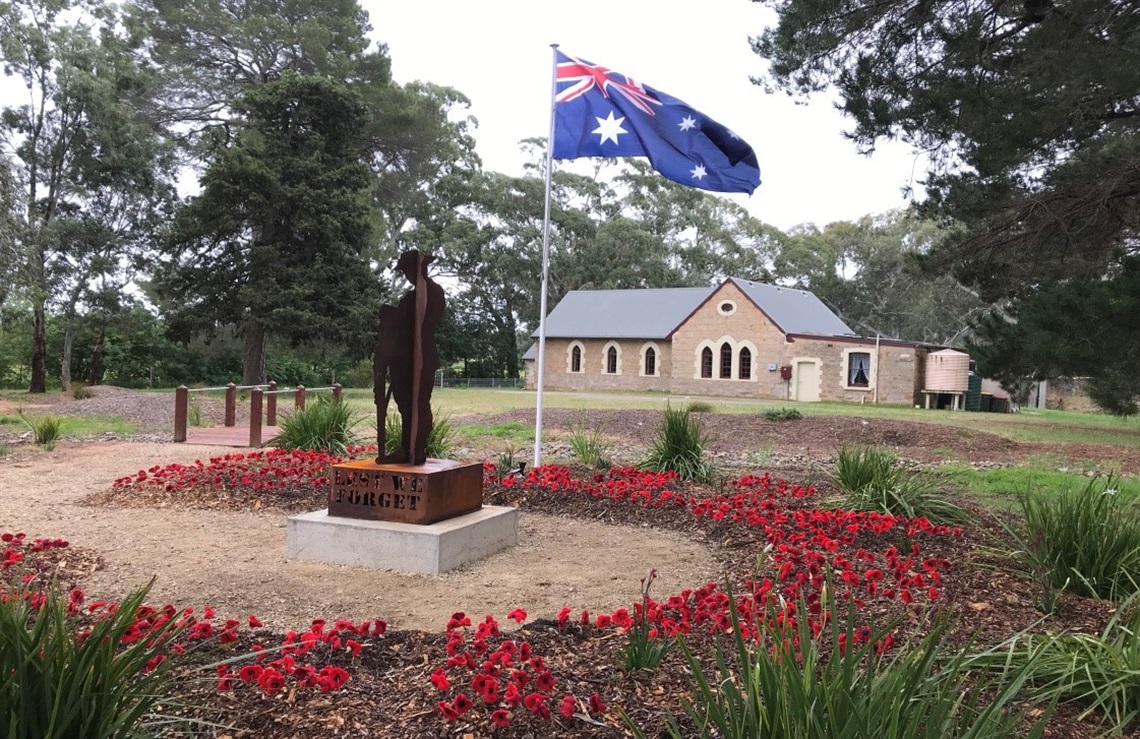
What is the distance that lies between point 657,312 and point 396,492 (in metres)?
39.3

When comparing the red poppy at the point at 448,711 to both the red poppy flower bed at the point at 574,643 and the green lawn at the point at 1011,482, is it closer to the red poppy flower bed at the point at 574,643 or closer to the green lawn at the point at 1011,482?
the red poppy flower bed at the point at 574,643

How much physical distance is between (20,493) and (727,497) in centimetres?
651

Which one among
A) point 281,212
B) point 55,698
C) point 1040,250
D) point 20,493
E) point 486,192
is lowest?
point 20,493

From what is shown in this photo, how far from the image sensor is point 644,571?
17.8ft

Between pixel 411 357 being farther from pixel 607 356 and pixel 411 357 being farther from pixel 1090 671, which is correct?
pixel 607 356

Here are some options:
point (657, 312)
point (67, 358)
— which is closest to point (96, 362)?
point (67, 358)

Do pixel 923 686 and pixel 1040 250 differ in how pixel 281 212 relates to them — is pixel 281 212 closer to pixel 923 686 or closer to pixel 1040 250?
pixel 1040 250

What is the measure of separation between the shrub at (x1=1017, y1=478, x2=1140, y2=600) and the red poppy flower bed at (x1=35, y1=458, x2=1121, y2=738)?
181 mm

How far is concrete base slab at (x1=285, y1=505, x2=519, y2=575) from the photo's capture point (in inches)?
210

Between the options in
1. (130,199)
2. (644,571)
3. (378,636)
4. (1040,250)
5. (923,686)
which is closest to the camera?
(923,686)

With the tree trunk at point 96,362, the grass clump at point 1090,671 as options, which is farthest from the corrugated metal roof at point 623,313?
the grass clump at point 1090,671

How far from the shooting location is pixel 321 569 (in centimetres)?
538

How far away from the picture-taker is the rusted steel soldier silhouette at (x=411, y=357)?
5.93m

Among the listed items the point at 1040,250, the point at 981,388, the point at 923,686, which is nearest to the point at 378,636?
the point at 923,686
